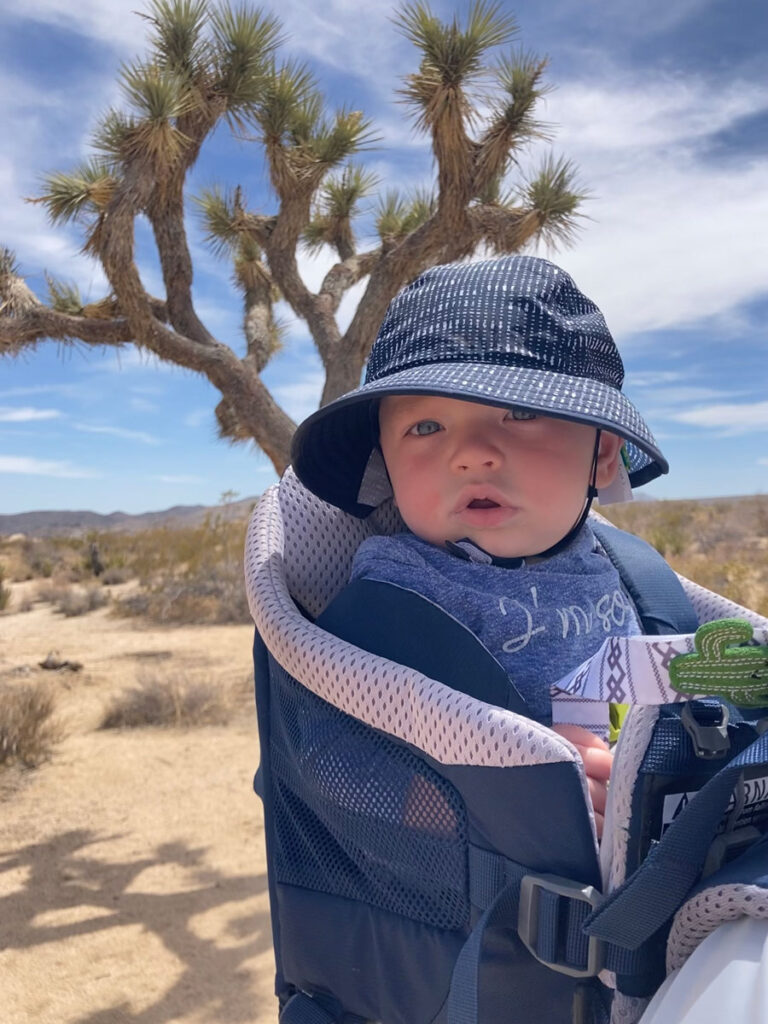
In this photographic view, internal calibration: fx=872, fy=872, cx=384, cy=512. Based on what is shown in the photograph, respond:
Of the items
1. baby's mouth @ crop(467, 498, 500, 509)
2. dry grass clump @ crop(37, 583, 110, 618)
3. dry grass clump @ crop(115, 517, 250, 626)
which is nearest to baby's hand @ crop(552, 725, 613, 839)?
baby's mouth @ crop(467, 498, 500, 509)

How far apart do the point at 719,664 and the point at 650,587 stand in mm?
751

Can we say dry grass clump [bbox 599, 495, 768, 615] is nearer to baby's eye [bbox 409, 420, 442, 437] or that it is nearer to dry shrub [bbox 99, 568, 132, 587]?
baby's eye [bbox 409, 420, 442, 437]

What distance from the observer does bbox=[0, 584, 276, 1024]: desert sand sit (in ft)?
10.2

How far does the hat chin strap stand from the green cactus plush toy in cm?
56

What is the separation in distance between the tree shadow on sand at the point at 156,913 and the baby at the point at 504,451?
240 centimetres

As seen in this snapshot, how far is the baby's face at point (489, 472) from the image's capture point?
131cm

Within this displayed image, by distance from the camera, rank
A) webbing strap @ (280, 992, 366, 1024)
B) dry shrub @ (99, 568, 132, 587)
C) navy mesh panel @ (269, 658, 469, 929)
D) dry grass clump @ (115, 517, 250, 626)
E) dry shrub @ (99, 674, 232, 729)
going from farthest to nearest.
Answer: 1. dry shrub @ (99, 568, 132, 587)
2. dry grass clump @ (115, 517, 250, 626)
3. dry shrub @ (99, 674, 232, 729)
4. webbing strap @ (280, 992, 366, 1024)
5. navy mesh panel @ (269, 658, 469, 929)

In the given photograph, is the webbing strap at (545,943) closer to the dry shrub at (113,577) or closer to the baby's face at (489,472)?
the baby's face at (489,472)

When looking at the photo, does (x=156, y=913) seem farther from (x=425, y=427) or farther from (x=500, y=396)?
(x=500, y=396)

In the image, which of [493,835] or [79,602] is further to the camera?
[79,602]

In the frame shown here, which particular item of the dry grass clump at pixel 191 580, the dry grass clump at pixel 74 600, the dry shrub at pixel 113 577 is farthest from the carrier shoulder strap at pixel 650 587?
the dry shrub at pixel 113 577

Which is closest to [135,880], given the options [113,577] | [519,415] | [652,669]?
[519,415]

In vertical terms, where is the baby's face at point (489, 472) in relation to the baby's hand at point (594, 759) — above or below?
above

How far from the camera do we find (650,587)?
1551 mm
